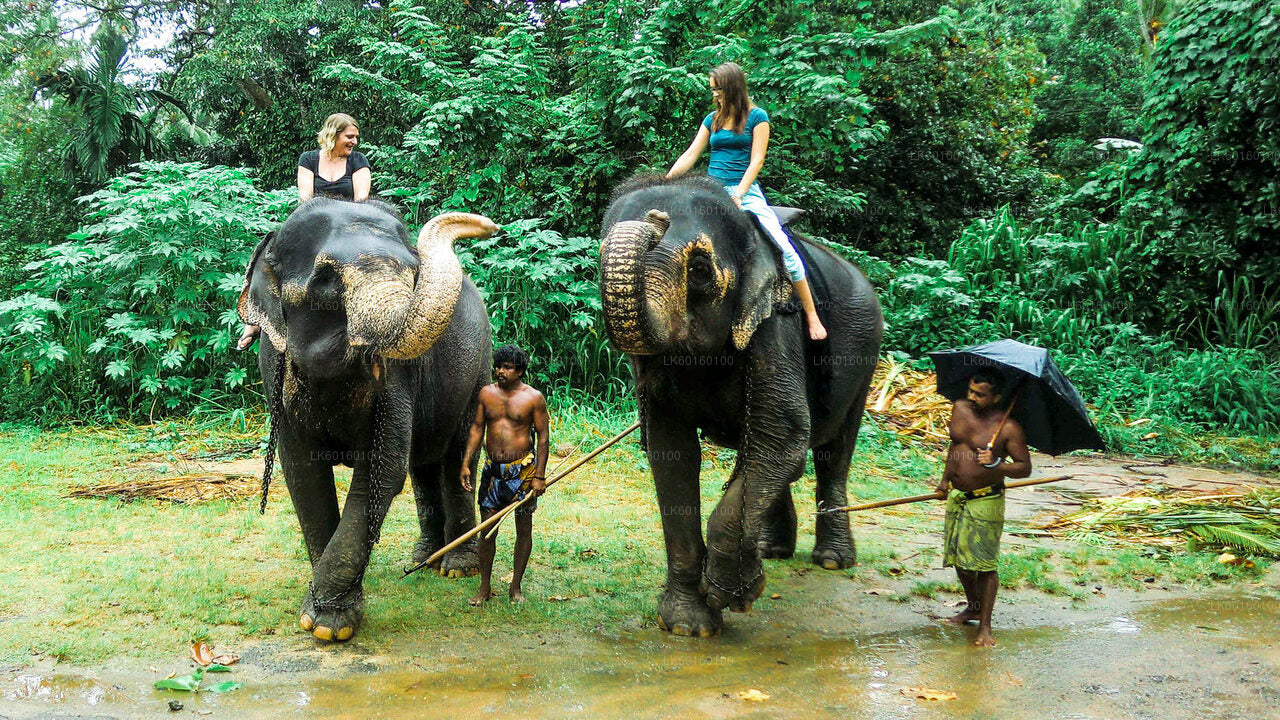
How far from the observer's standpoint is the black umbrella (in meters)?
4.95

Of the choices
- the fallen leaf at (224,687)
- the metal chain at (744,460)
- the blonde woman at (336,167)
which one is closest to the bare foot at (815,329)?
the metal chain at (744,460)

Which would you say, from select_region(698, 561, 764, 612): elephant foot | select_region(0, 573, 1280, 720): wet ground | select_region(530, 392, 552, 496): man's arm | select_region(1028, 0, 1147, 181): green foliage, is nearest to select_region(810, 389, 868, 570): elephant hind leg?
select_region(0, 573, 1280, 720): wet ground

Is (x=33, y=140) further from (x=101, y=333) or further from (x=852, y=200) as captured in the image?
(x=852, y=200)

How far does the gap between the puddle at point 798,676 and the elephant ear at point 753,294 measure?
1.58 meters

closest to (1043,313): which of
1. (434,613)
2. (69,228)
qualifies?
(434,613)

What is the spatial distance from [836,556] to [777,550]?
1.36 ft

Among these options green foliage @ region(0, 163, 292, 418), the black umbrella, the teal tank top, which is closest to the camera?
the black umbrella

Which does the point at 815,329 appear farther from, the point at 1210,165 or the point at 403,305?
the point at 1210,165

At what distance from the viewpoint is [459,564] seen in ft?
20.2

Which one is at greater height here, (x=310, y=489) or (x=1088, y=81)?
(x=1088, y=81)

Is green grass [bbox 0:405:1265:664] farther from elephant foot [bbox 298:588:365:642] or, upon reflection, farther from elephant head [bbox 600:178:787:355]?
elephant head [bbox 600:178:787:355]

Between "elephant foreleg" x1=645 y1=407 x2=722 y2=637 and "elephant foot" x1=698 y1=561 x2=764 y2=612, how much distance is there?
162 millimetres

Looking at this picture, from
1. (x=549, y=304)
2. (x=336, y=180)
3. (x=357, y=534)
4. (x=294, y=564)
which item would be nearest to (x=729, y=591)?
(x=357, y=534)

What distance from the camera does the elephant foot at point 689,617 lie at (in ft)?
16.6
